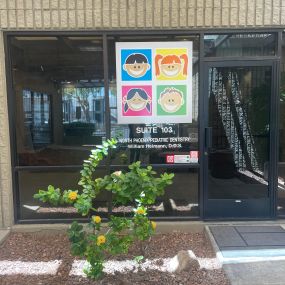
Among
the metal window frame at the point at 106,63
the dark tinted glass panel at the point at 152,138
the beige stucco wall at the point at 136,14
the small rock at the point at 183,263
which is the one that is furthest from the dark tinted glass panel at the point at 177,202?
the beige stucco wall at the point at 136,14

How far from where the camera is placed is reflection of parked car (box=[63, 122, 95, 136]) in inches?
201

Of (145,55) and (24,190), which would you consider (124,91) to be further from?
(24,190)

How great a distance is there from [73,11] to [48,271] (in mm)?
3230

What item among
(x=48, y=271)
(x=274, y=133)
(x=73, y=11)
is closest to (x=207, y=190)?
(x=274, y=133)

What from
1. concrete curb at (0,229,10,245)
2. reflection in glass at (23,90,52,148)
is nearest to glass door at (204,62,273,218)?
reflection in glass at (23,90,52,148)

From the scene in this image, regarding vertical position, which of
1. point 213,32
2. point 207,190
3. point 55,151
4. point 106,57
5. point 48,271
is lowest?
point 48,271

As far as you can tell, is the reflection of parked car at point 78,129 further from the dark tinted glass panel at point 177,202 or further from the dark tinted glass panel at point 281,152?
the dark tinted glass panel at point 281,152

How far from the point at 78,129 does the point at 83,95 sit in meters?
0.48

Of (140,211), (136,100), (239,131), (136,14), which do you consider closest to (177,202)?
(239,131)

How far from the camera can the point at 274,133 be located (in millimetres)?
5078

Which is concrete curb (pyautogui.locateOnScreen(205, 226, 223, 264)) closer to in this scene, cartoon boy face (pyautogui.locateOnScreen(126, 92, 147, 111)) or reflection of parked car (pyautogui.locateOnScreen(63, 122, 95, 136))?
cartoon boy face (pyautogui.locateOnScreen(126, 92, 147, 111))

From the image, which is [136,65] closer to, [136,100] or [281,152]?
[136,100]

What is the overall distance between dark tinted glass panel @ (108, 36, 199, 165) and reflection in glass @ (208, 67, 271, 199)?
0.86 ft

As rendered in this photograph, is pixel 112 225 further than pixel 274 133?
No
